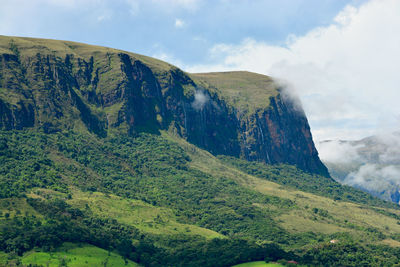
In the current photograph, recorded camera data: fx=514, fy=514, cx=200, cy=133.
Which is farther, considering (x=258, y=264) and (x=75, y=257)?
(x=258, y=264)

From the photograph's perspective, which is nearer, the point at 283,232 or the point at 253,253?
the point at 253,253

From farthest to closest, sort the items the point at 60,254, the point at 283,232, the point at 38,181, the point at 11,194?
the point at 283,232, the point at 38,181, the point at 11,194, the point at 60,254

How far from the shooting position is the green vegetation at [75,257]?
123 meters

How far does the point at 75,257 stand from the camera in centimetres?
12950

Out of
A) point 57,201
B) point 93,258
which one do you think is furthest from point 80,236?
point 57,201

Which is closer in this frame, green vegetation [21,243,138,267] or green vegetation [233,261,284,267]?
green vegetation [21,243,138,267]

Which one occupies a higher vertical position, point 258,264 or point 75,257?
point 258,264

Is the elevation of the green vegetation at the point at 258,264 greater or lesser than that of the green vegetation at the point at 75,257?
greater

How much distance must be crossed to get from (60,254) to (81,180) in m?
71.5

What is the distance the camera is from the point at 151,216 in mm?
184875

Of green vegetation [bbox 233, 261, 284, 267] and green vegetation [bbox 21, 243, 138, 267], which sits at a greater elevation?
green vegetation [bbox 233, 261, 284, 267]

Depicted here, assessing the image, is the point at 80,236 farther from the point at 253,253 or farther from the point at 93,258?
the point at 253,253

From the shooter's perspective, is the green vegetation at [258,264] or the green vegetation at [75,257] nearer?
the green vegetation at [75,257]

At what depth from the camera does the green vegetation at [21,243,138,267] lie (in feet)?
405
